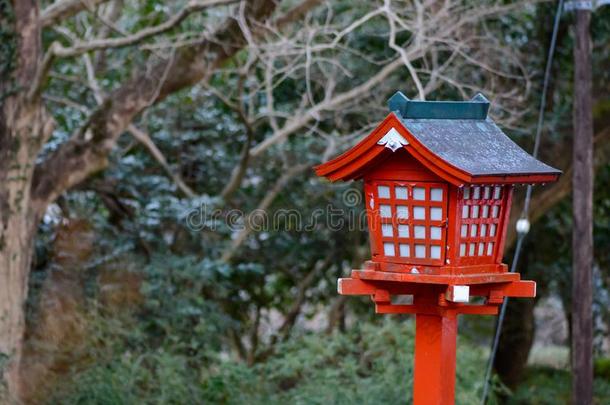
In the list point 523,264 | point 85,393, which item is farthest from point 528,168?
point 523,264

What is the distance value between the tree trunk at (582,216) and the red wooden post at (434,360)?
355cm

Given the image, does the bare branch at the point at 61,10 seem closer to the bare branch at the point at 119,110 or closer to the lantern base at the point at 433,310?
the bare branch at the point at 119,110

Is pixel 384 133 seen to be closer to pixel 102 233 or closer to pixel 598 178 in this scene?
pixel 102 233

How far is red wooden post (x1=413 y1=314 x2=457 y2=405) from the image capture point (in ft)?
13.1

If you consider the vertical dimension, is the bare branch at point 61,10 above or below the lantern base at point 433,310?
above

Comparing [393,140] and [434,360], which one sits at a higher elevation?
[393,140]

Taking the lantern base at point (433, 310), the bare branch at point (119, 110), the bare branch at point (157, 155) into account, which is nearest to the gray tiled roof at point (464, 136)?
the lantern base at point (433, 310)

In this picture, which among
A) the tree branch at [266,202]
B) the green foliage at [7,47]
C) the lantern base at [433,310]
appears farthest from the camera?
the tree branch at [266,202]

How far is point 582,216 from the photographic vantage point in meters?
7.29

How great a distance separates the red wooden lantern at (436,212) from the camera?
12.4 feet

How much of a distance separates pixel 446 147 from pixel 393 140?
9.0 inches

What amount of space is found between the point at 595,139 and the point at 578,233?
226 cm

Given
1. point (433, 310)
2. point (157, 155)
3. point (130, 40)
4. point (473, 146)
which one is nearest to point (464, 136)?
point (473, 146)

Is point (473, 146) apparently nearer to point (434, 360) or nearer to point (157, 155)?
point (434, 360)
